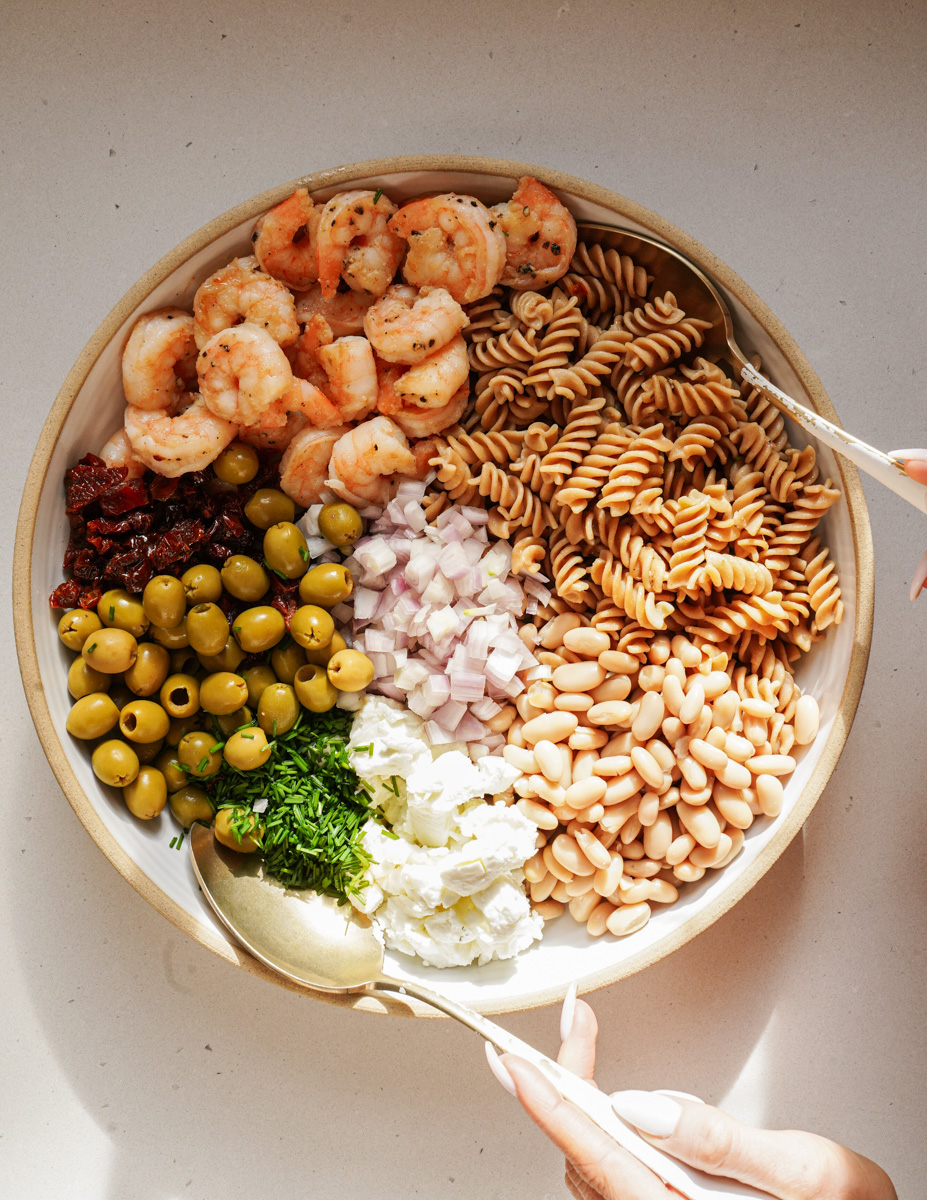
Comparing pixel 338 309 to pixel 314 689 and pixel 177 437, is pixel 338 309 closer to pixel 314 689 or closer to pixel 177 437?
pixel 177 437

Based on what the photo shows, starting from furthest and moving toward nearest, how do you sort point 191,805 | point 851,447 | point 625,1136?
point 191,805, point 851,447, point 625,1136

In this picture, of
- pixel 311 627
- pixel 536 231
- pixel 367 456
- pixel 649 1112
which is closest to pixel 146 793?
pixel 311 627

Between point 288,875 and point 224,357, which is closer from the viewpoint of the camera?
point 224,357

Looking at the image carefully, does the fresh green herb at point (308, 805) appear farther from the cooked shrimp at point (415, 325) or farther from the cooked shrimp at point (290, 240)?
the cooked shrimp at point (290, 240)

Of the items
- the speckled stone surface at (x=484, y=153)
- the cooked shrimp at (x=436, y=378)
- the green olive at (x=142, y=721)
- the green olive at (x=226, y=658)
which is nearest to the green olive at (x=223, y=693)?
the green olive at (x=226, y=658)

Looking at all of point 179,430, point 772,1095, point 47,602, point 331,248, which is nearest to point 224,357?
point 179,430

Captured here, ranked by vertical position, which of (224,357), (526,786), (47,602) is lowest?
(526,786)

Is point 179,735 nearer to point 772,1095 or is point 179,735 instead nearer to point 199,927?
point 199,927
